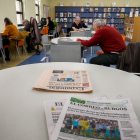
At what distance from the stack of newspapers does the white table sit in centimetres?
4

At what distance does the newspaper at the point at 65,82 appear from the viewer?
82 centimetres

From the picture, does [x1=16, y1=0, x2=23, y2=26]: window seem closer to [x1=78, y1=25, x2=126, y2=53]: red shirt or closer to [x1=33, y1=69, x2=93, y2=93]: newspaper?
[x1=78, y1=25, x2=126, y2=53]: red shirt

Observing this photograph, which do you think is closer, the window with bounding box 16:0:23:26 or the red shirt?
the red shirt

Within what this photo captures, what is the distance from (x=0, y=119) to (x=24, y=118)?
0.31ft

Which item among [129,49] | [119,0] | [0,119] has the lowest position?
[0,119]

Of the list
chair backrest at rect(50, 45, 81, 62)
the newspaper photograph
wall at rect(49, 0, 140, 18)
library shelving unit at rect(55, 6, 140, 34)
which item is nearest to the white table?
the newspaper photograph

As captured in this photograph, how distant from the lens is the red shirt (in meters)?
2.33

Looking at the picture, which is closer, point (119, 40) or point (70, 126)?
point (70, 126)

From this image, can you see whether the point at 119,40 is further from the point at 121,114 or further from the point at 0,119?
the point at 0,119

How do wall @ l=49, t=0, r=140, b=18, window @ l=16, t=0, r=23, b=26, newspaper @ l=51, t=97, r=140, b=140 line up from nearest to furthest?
newspaper @ l=51, t=97, r=140, b=140 < window @ l=16, t=0, r=23, b=26 < wall @ l=49, t=0, r=140, b=18

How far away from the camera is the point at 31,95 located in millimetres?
769

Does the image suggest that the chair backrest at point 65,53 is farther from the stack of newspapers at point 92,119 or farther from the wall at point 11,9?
the wall at point 11,9

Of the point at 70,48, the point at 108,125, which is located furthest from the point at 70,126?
the point at 70,48

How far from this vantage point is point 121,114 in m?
0.60
